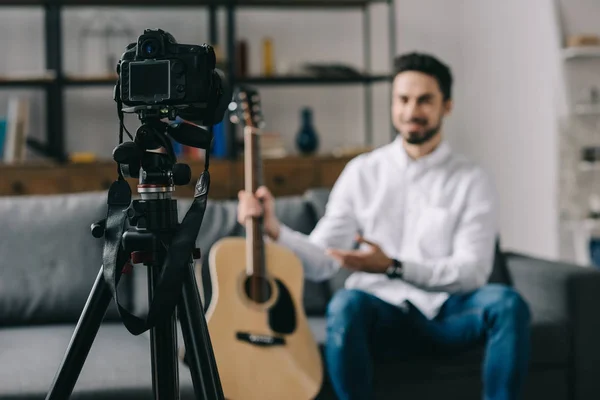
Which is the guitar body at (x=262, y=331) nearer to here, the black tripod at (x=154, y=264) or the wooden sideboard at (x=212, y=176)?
the black tripod at (x=154, y=264)

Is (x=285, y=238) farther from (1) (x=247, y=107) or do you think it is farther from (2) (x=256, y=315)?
(1) (x=247, y=107)

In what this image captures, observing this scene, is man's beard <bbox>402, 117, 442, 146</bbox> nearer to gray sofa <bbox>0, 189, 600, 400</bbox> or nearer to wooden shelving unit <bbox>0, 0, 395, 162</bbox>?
gray sofa <bbox>0, 189, 600, 400</bbox>

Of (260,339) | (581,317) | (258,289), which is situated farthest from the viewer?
(581,317)

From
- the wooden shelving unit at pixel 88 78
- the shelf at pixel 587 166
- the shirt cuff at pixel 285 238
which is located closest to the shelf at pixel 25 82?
the wooden shelving unit at pixel 88 78

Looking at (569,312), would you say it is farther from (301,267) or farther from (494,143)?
(494,143)

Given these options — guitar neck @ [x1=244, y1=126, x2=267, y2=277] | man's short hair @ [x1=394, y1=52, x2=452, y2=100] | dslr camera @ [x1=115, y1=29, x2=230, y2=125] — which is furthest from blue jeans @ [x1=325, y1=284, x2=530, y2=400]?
dslr camera @ [x1=115, y1=29, x2=230, y2=125]

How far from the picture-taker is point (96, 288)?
1.11 m

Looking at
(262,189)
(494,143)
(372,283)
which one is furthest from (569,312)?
(494,143)

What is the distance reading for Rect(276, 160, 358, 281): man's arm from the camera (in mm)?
2094

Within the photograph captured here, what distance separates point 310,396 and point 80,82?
2.53 m

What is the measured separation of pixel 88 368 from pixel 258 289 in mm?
466

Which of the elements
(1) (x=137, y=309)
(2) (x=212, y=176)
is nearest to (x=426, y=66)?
(1) (x=137, y=309)

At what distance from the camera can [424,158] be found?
7.25 ft

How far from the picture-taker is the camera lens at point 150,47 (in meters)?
1.09
